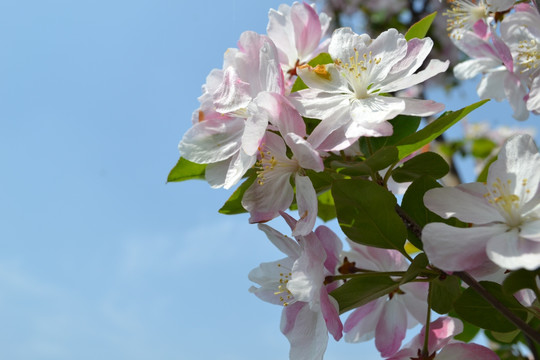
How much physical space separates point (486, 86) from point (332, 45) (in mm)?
560

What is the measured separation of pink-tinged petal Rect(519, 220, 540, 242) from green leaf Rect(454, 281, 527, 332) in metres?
0.13

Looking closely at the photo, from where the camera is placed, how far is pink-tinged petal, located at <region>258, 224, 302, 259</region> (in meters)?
0.74

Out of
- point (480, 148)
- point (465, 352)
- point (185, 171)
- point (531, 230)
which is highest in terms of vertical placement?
point (185, 171)

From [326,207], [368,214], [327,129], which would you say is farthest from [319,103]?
[326,207]

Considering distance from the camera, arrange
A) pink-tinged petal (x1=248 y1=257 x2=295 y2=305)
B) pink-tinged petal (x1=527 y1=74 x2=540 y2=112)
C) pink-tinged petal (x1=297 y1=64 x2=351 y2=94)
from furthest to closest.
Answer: pink-tinged petal (x1=527 y1=74 x2=540 y2=112) → pink-tinged petal (x1=248 y1=257 x2=295 y2=305) → pink-tinged petal (x1=297 y1=64 x2=351 y2=94)

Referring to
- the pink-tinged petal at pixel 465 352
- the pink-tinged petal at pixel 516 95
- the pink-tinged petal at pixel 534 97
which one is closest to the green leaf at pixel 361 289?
the pink-tinged petal at pixel 465 352

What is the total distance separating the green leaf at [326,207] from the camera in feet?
3.29

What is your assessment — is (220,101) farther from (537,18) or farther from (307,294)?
(537,18)

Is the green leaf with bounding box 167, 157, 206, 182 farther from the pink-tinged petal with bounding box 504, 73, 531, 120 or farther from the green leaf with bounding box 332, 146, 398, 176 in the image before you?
the pink-tinged petal with bounding box 504, 73, 531, 120

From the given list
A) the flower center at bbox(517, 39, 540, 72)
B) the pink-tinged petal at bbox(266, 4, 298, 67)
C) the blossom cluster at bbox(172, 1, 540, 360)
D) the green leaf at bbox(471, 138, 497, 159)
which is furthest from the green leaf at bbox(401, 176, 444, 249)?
the green leaf at bbox(471, 138, 497, 159)

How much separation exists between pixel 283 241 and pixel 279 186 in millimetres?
81

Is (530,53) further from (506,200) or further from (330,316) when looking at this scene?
(330,316)

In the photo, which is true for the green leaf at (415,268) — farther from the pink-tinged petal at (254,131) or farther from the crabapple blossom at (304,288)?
→ the pink-tinged petal at (254,131)

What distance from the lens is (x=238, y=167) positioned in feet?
2.32
